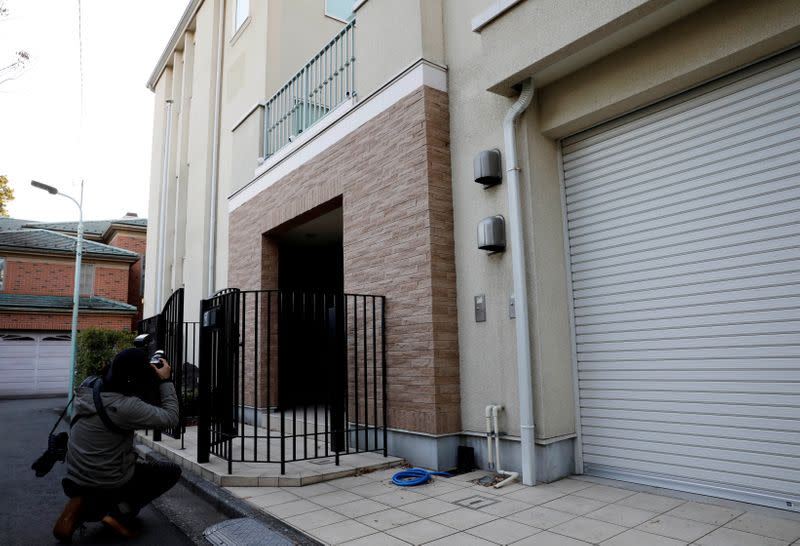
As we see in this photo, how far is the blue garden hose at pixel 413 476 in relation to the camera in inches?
185

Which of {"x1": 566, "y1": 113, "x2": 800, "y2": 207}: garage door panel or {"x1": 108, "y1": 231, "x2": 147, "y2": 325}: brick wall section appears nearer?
{"x1": 566, "y1": 113, "x2": 800, "y2": 207}: garage door panel

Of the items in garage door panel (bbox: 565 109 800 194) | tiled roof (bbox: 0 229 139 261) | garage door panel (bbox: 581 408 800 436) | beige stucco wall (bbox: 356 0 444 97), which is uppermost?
tiled roof (bbox: 0 229 139 261)

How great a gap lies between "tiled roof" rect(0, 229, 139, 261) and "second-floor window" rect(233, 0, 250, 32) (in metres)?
14.0

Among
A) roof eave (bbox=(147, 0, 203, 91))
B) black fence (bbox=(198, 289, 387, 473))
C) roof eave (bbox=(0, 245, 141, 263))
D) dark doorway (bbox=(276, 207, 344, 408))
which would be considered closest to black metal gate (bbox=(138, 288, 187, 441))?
black fence (bbox=(198, 289, 387, 473))

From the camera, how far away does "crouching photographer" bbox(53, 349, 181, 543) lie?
3631 millimetres

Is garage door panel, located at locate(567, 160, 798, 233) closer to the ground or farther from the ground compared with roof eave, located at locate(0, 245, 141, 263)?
closer to the ground

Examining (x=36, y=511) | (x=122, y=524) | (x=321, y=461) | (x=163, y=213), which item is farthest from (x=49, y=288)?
(x=122, y=524)

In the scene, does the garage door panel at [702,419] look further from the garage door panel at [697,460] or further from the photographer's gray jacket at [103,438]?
the photographer's gray jacket at [103,438]

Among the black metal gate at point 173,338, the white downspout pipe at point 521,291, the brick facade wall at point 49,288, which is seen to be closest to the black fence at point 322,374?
the black metal gate at point 173,338

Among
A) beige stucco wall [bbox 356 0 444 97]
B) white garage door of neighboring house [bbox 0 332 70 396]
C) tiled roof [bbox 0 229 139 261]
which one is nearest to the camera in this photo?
beige stucco wall [bbox 356 0 444 97]

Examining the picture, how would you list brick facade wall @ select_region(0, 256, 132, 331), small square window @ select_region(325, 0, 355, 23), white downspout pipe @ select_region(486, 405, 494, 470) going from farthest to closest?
brick facade wall @ select_region(0, 256, 132, 331)
small square window @ select_region(325, 0, 355, 23)
white downspout pipe @ select_region(486, 405, 494, 470)

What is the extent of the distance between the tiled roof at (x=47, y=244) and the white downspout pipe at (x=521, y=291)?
2209cm

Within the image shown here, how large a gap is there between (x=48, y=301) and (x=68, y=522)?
2188cm

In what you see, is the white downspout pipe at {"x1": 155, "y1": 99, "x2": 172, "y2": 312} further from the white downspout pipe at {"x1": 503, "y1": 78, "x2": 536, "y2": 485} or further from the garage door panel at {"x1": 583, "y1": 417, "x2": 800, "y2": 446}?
the garage door panel at {"x1": 583, "y1": 417, "x2": 800, "y2": 446}
